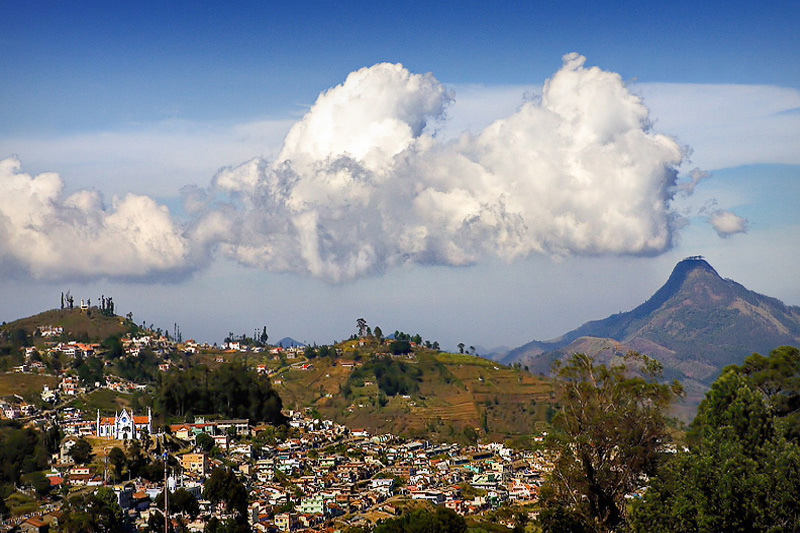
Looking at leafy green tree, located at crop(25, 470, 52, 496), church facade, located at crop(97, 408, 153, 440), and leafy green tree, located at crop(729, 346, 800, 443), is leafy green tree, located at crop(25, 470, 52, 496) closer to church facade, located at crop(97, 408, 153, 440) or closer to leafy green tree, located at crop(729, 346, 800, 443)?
church facade, located at crop(97, 408, 153, 440)

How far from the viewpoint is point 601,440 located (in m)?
27.4

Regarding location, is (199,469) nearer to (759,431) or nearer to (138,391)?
(138,391)

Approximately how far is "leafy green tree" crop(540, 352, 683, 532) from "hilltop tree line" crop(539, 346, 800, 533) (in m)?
0.03

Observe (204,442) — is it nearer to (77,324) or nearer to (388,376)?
(388,376)

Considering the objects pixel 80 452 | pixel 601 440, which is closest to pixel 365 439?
pixel 80 452

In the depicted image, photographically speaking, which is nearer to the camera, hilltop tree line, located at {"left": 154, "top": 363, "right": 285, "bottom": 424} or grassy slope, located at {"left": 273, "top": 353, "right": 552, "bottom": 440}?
hilltop tree line, located at {"left": 154, "top": 363, "right": 285, "bottom": 424}

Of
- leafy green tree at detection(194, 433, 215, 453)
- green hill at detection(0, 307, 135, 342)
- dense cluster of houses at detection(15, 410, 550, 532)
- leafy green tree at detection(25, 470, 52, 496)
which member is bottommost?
dense cluster of houses at detection(15, 410, 550, 532)

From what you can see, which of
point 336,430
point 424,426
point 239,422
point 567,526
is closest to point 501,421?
point 424,426

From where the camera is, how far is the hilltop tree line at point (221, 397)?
85.8 metres

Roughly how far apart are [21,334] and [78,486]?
267ft

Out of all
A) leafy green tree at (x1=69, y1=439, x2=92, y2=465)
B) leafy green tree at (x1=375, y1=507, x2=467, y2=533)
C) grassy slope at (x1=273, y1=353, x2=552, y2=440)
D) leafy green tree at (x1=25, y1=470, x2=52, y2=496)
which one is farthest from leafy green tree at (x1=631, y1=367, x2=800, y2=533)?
grassy slope at (x1=273, y1=353, x2=552, y2=440)

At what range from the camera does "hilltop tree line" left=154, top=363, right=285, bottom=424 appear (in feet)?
282

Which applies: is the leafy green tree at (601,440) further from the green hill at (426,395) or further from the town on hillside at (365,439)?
the green hill at (426,395)

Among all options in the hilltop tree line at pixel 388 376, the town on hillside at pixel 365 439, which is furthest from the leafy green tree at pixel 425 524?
the hilltop tree line at pixel 388 376
